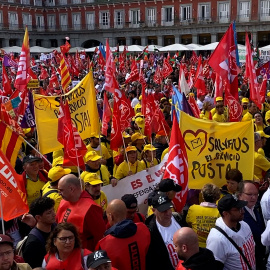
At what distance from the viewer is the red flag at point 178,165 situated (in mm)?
4738

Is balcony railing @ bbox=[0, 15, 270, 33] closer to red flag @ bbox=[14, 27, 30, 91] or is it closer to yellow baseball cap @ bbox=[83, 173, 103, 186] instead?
red flag @ bbox=[14, 27, 30, 91]

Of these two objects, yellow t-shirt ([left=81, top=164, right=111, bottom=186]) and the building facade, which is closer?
yellow t-shirt ([left=81, top=164, right=111, bottom=186])

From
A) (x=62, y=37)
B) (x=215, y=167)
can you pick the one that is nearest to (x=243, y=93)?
(x=215, y=167)

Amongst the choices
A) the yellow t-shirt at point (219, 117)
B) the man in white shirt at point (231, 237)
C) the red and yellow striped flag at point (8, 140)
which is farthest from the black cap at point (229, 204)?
the yellow t-shirt at point (219, 117)

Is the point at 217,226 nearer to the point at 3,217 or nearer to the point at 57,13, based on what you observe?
the point at 3,217

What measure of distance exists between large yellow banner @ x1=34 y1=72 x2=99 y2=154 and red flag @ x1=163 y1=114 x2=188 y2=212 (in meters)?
2.13

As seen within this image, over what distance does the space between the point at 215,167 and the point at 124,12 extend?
47101 millimetres

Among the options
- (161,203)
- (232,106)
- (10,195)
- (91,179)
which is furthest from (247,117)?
(10,195)

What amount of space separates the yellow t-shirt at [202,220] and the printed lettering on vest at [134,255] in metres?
0.86

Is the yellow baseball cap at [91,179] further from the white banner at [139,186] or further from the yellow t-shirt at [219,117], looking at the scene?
the yellow t-shirt at [219,117]

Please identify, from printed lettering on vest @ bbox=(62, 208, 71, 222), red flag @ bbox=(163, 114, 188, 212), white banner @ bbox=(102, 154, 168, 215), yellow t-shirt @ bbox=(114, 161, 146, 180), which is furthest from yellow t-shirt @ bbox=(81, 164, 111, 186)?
printed lettering on vest @ bbox=(62, 208, 71, 222)

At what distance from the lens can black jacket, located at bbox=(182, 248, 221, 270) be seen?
2912 millimetres

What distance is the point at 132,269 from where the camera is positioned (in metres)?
3.55

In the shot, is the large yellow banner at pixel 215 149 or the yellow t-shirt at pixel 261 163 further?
the yellow t-shirt at pixel 261 163
